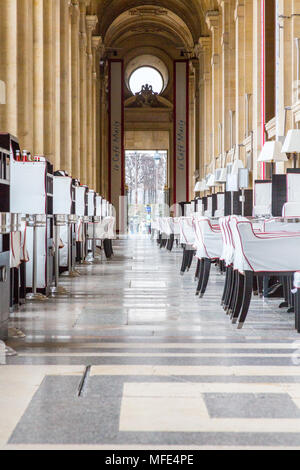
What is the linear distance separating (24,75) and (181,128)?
24.5 meters

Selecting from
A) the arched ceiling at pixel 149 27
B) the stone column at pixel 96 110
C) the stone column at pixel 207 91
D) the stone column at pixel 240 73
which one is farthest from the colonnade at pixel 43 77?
the arched ceiling at pixel 149 27

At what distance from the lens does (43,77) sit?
680 inches

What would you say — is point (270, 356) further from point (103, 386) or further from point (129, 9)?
point (129, 9)

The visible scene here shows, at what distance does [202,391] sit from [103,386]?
56cm

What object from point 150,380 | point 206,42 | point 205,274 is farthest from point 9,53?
point 206,42

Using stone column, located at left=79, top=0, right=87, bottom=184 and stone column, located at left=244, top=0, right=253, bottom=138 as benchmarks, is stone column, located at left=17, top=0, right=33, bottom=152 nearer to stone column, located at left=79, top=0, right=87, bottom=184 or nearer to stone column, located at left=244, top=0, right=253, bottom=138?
stone column, located at left=244, top=0, right=253, bottom=138

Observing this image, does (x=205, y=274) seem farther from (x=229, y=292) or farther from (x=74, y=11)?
(x=74, y=11)

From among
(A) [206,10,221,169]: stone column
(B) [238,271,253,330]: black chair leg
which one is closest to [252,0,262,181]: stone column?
(A) [206,10,221,169]: stone column

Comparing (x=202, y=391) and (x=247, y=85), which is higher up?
(x=247, y=85)

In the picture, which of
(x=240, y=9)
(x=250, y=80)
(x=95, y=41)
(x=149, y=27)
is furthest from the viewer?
(x=149, y=27)

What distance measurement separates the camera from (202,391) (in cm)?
408

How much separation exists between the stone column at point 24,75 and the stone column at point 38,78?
113 inches

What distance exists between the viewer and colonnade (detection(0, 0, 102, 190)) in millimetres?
13109
